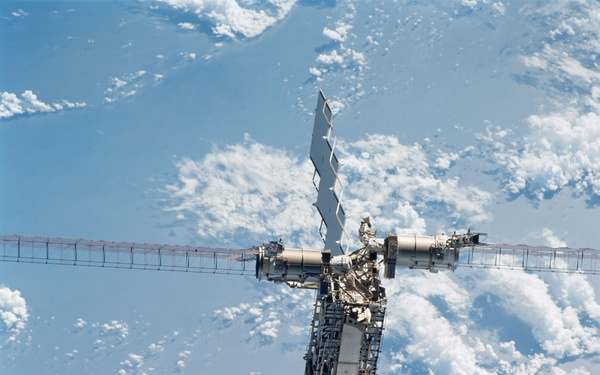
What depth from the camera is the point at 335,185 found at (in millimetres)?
77312

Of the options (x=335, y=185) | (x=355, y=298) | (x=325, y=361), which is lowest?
(x=325, y=361)

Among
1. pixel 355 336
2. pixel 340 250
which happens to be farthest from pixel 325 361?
pixel 340 250

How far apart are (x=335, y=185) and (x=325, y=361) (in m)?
13.2

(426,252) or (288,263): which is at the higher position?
(426,252)

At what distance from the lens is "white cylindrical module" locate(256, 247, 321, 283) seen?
7681 cm

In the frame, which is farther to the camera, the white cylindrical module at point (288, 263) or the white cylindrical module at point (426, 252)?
the white cylindrical module at point (426, 252)

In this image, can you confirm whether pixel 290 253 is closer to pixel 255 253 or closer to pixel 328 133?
pixel 255 253

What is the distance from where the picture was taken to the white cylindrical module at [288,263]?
252 feet

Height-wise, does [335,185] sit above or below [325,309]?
above

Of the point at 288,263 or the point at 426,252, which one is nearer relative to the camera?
→ the point at 288,263

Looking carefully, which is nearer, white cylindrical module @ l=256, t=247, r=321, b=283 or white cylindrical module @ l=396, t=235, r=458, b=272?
white cylindrical module @ l=256, t=247, r=321, b=283

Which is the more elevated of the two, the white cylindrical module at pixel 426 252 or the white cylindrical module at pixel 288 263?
the white cylindrical module at pixel 426 252

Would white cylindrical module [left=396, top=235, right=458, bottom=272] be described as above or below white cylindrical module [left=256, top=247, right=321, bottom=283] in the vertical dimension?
above

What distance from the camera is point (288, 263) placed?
76938 millimetres
